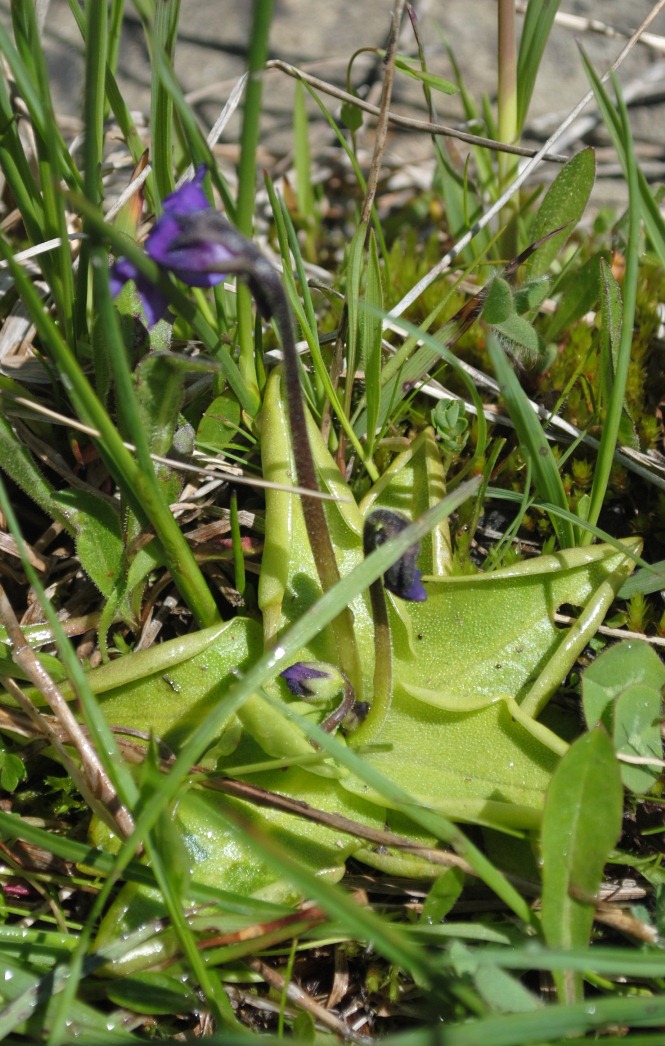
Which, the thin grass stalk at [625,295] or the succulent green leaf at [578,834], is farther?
the thin grass stalk at [625,295]

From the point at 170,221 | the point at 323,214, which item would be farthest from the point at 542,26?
the point at 170,221

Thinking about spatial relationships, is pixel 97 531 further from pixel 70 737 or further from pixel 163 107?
pixel 163 107

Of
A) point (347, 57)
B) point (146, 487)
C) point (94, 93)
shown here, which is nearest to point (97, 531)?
point (146, 487)

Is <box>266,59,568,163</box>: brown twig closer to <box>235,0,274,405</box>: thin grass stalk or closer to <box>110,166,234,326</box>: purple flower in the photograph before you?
<box>235,0,274,405</box>: thin grass stalk

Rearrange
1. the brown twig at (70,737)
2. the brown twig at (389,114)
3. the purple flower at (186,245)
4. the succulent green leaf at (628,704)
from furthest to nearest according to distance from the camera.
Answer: the brown twig at (389,114) → the succulent green leaf at (628,704) → the brown twig at (70,737) → the purple flower at (186,245)

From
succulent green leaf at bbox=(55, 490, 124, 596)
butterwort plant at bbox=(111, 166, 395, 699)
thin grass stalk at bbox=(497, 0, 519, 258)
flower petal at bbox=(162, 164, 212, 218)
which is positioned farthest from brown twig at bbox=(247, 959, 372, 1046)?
thin grass stalk at bbox=(497, 0, 519, 258)

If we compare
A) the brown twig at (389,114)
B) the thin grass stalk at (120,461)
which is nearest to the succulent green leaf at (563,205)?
the brown twig at (389,114)

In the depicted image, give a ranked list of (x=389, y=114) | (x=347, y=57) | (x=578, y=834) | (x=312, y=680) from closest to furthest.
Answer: (x=578, y=834) → (x=312, y=680) → (x=389, y=114) → (x=347, y=57)

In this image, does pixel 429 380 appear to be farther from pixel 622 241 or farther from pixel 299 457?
pixel 622 241

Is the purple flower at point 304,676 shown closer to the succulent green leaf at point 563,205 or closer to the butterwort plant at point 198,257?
the butterwort plant at point 198,257
